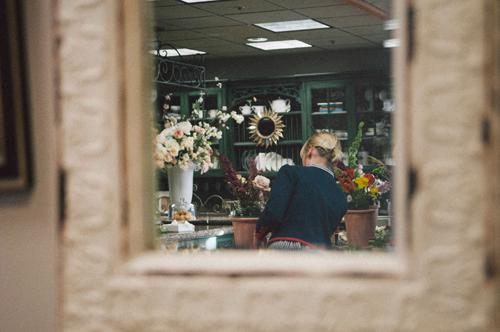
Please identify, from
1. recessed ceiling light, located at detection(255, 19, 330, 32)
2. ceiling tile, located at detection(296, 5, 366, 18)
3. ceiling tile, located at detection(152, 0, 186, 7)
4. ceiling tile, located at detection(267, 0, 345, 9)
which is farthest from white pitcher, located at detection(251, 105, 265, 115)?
ceiling tile, located at detection(152, 0, 186, 7)

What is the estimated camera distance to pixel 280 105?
30.2ft

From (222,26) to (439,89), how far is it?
238 inches

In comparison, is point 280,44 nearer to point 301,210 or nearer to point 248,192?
point 248,192

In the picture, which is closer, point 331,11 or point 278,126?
point 331,11

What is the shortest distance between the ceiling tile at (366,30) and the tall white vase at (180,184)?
3.24 m

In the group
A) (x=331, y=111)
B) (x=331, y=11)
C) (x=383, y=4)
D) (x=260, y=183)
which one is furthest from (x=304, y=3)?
(x=331, y=111)

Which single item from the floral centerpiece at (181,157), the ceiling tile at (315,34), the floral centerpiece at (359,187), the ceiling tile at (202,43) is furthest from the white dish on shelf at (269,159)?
the floral centerpiece at (359,187)

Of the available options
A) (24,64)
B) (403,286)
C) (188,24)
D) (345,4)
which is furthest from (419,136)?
(188,24)

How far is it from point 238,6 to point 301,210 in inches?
113

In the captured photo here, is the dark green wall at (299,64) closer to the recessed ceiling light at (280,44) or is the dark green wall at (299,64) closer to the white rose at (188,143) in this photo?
the recessed ceiling light at (280,44)

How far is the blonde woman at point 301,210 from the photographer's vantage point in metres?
3.71

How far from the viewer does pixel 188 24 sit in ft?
22.6

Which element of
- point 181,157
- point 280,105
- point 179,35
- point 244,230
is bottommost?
point 244,230

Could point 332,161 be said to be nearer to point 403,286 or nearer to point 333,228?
point 333,228
